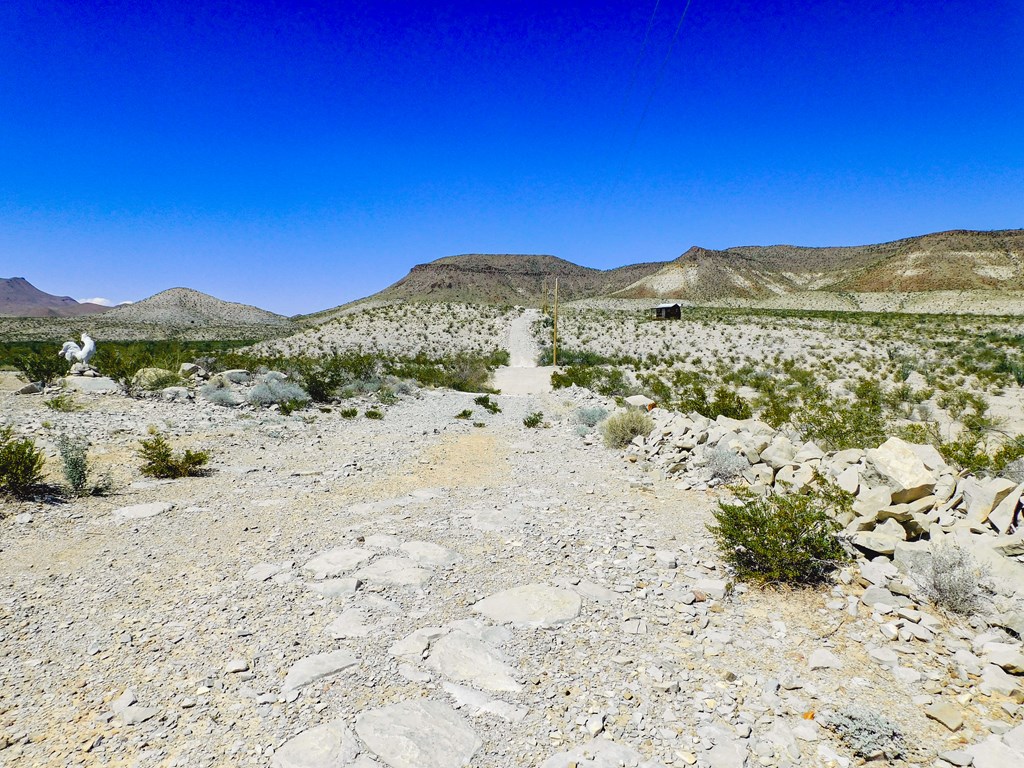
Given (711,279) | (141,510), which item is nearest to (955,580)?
(141,510)

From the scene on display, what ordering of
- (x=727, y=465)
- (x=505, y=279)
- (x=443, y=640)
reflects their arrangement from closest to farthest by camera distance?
(x=443, y=640) → (x=727, y=465) → (x=505, y=279)

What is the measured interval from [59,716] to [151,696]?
1.41ft

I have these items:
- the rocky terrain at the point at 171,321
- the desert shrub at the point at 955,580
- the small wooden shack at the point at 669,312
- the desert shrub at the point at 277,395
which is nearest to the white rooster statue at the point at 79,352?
the desert shrub at the point at 277,395

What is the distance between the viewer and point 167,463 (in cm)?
771

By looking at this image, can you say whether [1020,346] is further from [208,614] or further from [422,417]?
[208,614]

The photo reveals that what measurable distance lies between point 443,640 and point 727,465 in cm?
519

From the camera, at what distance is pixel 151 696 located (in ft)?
10.2

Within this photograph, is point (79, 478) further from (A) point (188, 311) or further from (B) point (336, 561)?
(A) point (188, 311)

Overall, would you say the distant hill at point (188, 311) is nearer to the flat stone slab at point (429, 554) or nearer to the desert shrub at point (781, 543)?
the flat stone slab at point (429, 554)

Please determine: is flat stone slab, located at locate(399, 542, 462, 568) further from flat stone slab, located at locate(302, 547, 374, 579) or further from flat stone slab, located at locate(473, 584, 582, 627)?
flat stone slab, located at locate(473, 584, 582, 627)

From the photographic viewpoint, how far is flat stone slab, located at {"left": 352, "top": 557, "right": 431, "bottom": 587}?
4605mm

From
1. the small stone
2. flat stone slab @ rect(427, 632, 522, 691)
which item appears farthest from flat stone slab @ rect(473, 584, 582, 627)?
Result: the small stone

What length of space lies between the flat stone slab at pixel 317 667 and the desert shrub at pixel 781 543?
337cm

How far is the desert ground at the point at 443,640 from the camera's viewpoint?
284 centimetres
